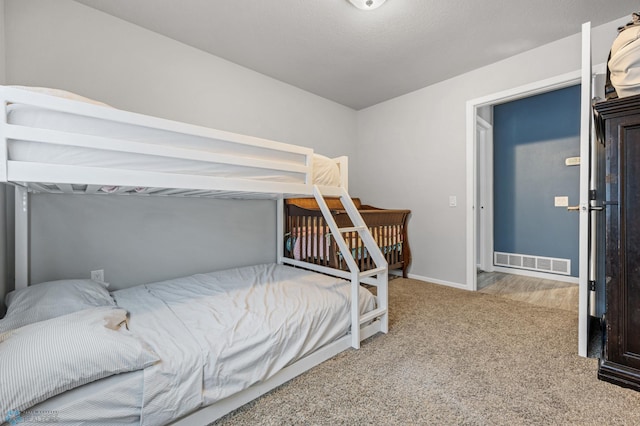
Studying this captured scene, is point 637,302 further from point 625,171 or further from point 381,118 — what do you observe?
point 381,118

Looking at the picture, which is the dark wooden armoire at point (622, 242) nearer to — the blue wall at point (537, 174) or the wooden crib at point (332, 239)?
the wooden crib at point (332, 239)

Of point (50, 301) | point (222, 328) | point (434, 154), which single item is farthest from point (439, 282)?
point (50, 301)

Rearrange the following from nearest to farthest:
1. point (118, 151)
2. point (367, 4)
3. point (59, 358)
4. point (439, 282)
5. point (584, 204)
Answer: point (59, 358), point (118, 151), point (584, 204), point (367, 4), point (439, 282)

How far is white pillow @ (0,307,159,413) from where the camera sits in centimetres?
80

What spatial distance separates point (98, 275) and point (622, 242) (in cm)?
312

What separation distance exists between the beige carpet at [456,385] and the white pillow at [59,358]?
1.66ft

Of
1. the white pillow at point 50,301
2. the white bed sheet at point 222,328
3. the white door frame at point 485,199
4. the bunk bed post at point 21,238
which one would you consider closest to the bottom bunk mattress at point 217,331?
the white bed sheet at point 222,328

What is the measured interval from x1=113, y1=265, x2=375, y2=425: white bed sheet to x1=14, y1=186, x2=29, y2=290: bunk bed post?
477 millimetres

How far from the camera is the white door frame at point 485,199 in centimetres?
383

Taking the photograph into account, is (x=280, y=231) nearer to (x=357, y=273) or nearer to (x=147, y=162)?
(x=357, y=273)

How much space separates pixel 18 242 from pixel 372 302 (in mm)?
2198

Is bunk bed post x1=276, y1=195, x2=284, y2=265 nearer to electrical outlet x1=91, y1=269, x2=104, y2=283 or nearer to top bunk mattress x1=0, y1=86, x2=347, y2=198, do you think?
top bunk mattress x1=0, y1=86, x2=347, y2=198

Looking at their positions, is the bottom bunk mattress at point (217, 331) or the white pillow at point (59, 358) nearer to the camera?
the white pillow at point (59, 358)

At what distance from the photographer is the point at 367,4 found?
183 centimetres
